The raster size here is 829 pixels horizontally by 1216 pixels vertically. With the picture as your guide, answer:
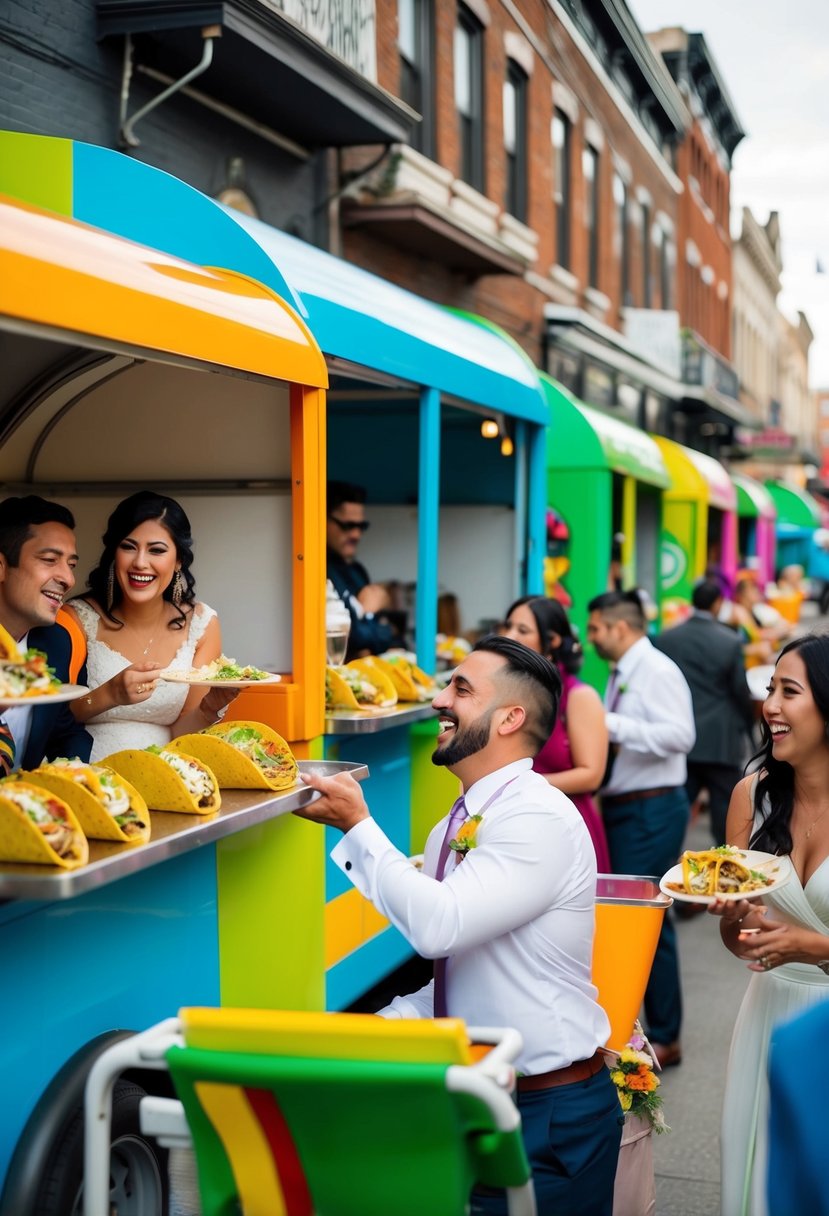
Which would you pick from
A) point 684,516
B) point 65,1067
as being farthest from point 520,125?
point 65,1067

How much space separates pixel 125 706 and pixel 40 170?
1.88 metres

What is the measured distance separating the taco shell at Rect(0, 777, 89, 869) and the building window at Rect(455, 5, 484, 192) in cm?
1195

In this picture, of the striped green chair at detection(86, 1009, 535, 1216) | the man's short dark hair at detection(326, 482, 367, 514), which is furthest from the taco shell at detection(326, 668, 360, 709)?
the striped green chair at detection(86, 1009, 535, 1216)

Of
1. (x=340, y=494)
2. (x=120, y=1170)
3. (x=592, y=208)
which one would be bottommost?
(x=120, y=1170)

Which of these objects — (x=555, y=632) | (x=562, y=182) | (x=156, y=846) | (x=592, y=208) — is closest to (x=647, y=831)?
(x=555, y=632)

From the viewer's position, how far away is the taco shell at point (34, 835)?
284cm

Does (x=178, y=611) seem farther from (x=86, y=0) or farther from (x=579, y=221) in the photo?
(x=579, y=221)

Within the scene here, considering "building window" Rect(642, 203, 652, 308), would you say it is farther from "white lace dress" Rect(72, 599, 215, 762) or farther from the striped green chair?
the striped green chair

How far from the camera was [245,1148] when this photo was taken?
2.29 metres

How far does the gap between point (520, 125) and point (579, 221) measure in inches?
150

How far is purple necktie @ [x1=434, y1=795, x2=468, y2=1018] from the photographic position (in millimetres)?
3168

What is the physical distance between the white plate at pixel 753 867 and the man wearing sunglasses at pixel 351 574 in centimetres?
345

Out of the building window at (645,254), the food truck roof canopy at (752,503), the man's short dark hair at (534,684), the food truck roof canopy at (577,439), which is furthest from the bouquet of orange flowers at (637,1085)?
the building window at (645,254)

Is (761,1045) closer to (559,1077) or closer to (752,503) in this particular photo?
(559,1077)
